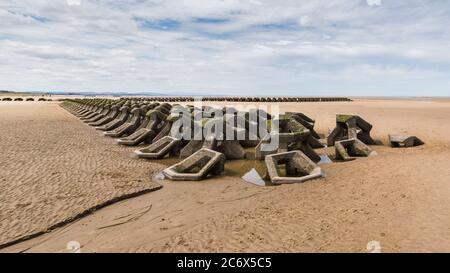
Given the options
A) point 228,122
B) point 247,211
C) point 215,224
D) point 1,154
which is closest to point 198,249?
point 215,224

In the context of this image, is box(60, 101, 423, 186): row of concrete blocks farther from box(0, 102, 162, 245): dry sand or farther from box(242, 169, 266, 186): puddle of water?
box(0, 102, 162, 245): dry sand

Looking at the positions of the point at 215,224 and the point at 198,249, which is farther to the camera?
the point at 215,224

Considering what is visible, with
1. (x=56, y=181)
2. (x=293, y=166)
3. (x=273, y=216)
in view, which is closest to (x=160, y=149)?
(x=56, y=181)

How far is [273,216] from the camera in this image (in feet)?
20.7

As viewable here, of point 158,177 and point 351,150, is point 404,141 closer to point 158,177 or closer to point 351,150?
point 351,150

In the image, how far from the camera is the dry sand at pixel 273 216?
5.14 m

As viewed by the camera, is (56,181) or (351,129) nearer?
(56,181)

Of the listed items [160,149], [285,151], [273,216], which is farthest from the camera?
[160,149]

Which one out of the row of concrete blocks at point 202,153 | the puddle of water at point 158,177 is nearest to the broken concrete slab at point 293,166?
the row of concrete blocks at point 202,153

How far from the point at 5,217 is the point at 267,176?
5949 millimetres

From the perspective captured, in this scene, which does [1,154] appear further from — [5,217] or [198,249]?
[198,249]

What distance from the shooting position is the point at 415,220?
5688 millimetres

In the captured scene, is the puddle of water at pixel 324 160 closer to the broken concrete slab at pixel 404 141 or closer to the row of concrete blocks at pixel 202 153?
the row of concrete blocks at pixel 202 153

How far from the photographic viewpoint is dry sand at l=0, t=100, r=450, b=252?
5141 mm
